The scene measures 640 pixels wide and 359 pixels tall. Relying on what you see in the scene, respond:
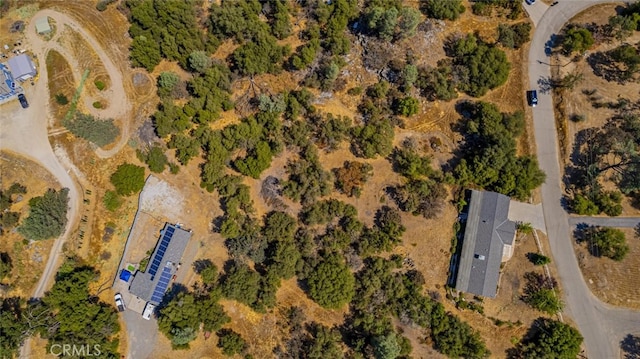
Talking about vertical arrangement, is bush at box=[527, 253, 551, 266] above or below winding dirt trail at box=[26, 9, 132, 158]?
below

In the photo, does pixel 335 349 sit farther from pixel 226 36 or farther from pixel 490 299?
pixel 226 36

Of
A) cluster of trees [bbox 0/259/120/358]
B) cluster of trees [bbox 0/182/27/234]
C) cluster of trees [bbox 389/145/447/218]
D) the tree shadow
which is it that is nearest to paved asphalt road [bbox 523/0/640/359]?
the tree shadow

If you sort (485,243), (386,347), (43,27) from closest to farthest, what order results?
(386,347) → (485,243) → (43,27)

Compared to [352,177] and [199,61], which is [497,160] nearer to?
[352,177]

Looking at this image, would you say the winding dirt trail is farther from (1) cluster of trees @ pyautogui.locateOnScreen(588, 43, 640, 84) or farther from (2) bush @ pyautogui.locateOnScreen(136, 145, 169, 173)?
(1) cluster of trees @ pyautogui.locateOnScreen(588, 43, 640, 84)

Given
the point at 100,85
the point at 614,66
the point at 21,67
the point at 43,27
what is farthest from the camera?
the point at 43,27

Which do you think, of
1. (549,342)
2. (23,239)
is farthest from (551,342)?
(23,239)
